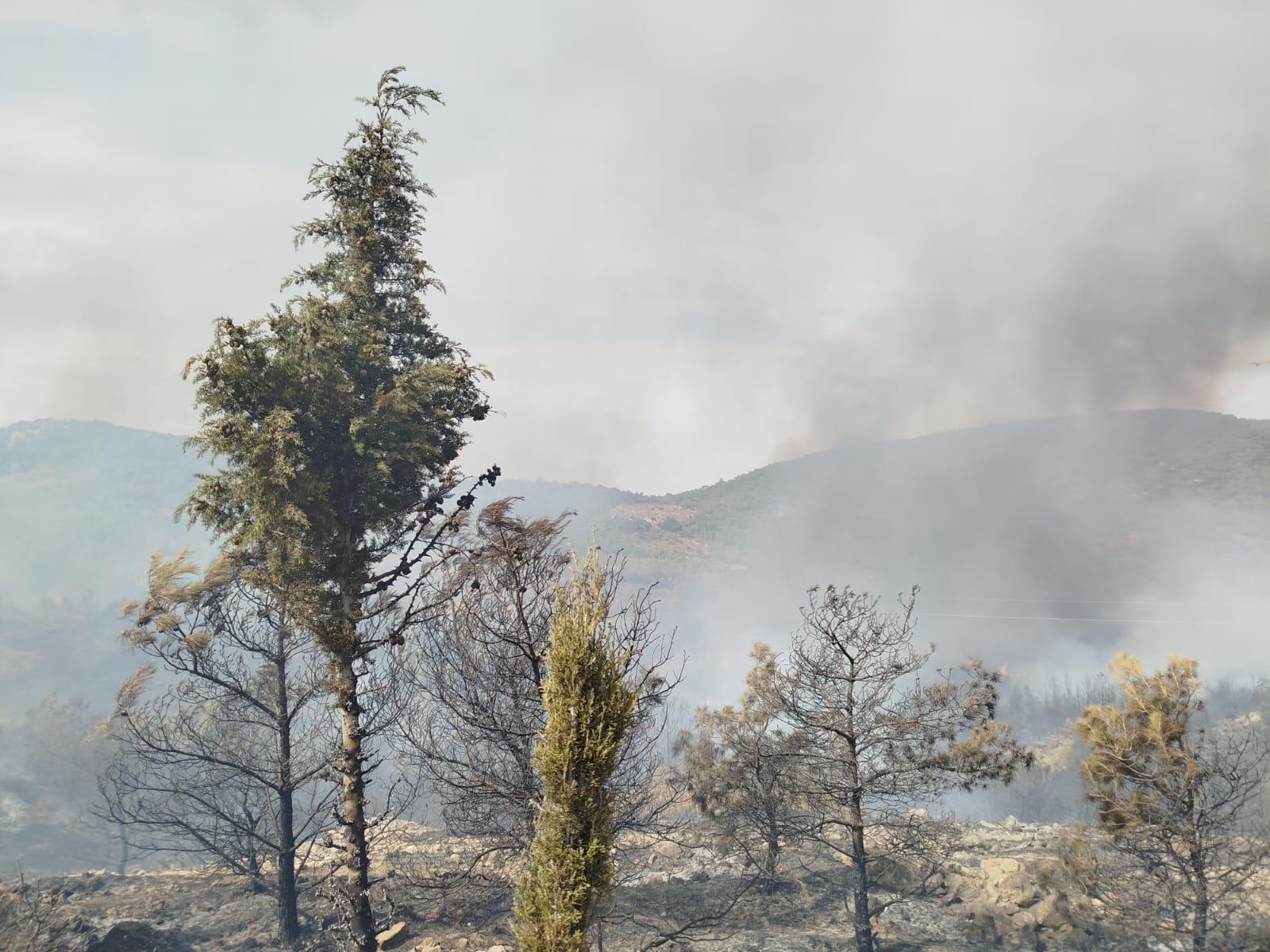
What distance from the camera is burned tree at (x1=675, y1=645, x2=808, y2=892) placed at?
18.0m

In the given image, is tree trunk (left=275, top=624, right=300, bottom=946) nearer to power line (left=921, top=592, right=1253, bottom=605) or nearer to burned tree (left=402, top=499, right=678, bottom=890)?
burned tree (left=402, top=499, right=678, bottom=890)

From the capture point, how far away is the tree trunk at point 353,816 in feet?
32.9

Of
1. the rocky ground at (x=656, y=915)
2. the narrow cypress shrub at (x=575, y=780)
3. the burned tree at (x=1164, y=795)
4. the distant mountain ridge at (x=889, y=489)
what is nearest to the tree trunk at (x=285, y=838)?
the rocky ground at (x=656, y=915)

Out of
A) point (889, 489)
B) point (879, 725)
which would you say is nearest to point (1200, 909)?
point (879, 725)

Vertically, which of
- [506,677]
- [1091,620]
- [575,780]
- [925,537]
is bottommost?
[1091,620]

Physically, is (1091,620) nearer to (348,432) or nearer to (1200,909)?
(1200,909)

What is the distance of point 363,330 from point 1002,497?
168976 millimetres

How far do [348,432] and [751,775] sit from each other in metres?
14.5

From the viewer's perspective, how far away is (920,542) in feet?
467

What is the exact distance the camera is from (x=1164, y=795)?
501 inches

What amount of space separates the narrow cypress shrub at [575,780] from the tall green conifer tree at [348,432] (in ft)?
13.0

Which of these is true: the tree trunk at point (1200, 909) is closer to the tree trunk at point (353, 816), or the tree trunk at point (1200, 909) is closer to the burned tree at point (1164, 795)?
the burned tree at point (1164, 795)

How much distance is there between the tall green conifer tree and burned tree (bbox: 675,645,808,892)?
9.96m

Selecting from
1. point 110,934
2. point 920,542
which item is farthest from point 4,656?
point 920,542
